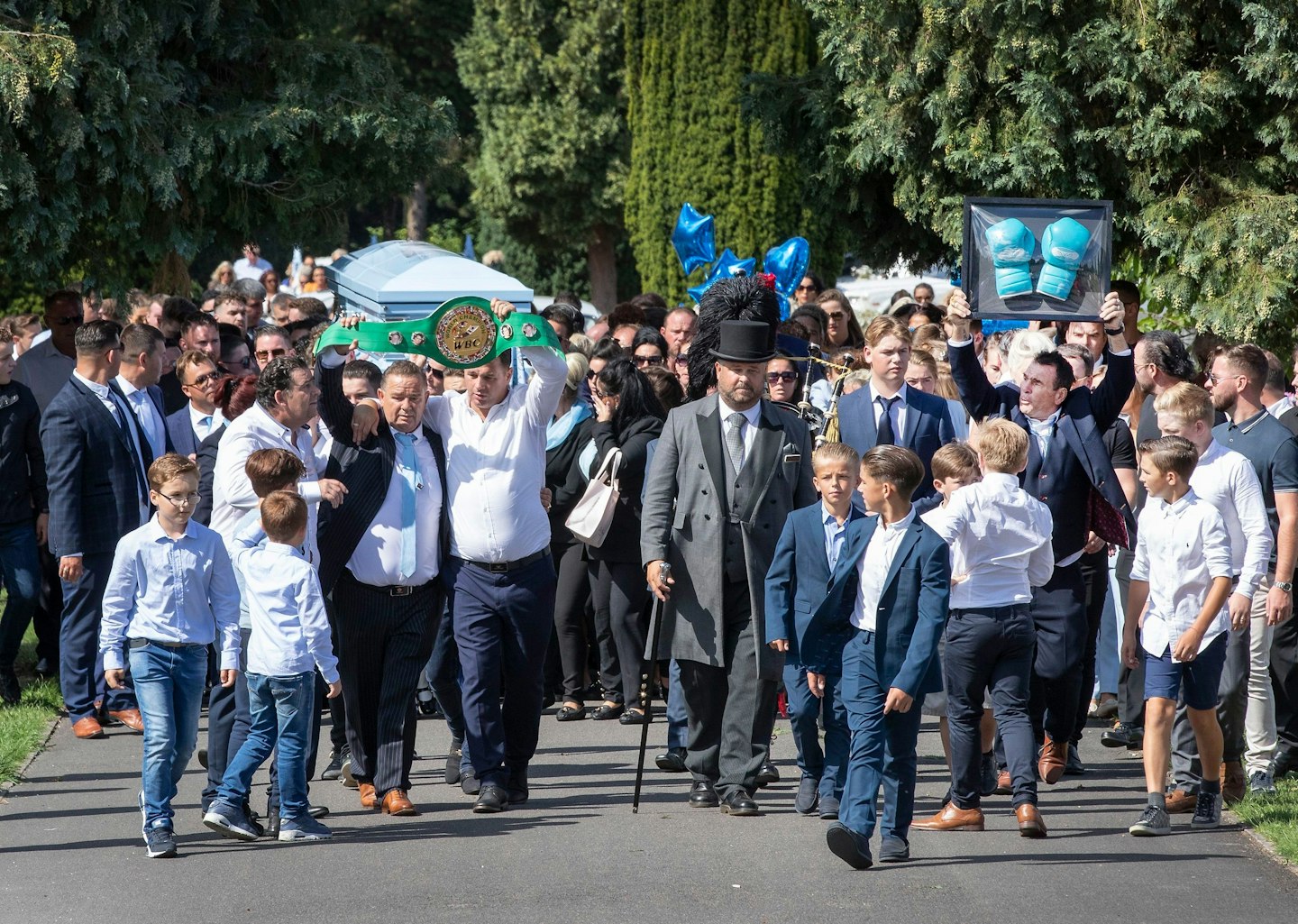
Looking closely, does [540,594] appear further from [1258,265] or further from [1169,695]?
[1258,265]

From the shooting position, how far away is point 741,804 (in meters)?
7.46

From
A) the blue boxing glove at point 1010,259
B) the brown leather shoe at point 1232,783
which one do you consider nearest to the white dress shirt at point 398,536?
the blue boxing glove at point 1010,259

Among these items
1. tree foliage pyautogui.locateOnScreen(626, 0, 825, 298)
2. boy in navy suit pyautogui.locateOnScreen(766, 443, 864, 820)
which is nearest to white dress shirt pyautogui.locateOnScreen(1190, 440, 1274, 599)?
boy in navy suit pyautogui.locateOnScreen(766, 443, 864, 820)

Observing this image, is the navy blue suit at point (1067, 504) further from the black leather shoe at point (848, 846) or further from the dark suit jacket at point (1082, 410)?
the black leather shoe at point (848, 846)

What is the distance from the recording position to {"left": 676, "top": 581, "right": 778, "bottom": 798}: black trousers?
296 inches

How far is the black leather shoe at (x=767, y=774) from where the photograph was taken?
7.70m

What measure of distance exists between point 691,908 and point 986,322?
6.87 meters

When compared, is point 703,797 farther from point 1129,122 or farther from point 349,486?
point 1129,122

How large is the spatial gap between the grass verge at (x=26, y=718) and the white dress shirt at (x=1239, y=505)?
577cm

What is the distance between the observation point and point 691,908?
605 centimetres

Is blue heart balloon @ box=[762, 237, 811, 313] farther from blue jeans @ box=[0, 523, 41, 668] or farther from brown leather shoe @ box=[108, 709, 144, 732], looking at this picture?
brown leather shoe @ box=[108, 709, 144, 732]

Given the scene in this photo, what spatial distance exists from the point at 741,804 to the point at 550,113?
3094cm

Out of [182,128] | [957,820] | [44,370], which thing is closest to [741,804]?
[957,820]

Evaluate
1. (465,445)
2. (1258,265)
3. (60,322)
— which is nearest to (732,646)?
(465,445)
